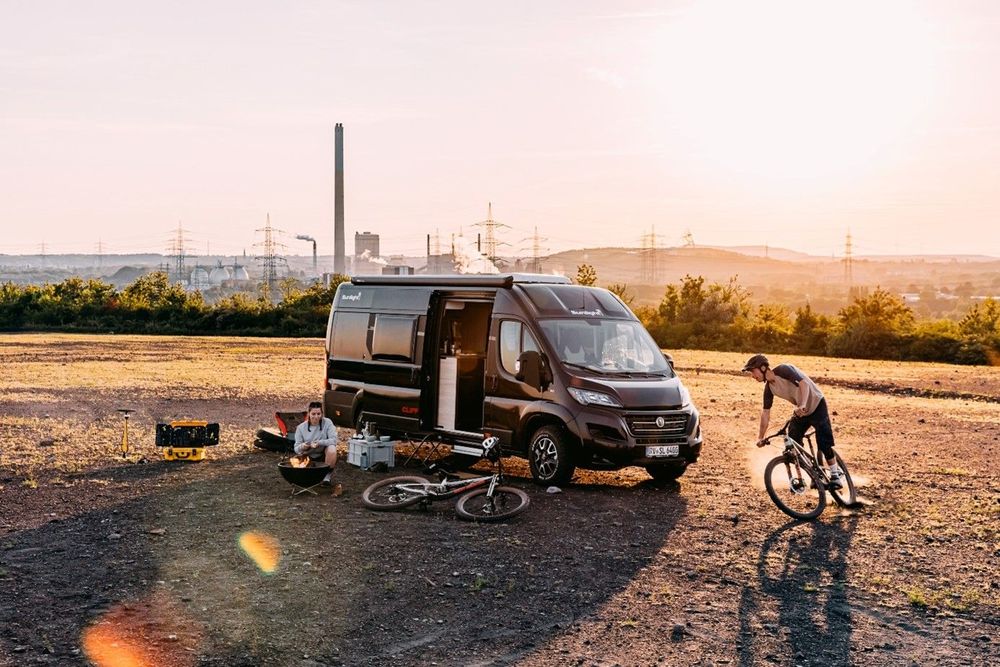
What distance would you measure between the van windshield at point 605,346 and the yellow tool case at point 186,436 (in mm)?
5547

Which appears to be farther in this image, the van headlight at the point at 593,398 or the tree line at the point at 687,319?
the tree line at the point at 687,319

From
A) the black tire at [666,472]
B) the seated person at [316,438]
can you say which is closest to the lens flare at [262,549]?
the seated person at [316,438]

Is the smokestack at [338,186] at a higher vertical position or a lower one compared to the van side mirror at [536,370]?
higher

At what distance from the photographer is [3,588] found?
9.80m

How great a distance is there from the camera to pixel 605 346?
15.5m

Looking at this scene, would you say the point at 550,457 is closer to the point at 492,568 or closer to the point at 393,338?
the point at 393,338

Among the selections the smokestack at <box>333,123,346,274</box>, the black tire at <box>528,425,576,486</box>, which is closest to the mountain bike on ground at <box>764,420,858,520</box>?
the black tire at <box>528,425,576,486</box>

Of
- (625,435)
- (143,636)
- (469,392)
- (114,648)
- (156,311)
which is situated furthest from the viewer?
→ (156,311)

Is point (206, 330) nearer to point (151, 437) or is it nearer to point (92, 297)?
point (92, 297)

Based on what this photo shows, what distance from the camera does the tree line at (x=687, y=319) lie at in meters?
48.9

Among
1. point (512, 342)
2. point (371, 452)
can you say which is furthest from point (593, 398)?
point (371, 452)

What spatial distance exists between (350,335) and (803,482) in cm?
814

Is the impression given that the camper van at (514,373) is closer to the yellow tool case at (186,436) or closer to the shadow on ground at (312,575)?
the shadow on ground at (312,575)

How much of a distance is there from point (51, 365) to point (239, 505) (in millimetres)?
27029
